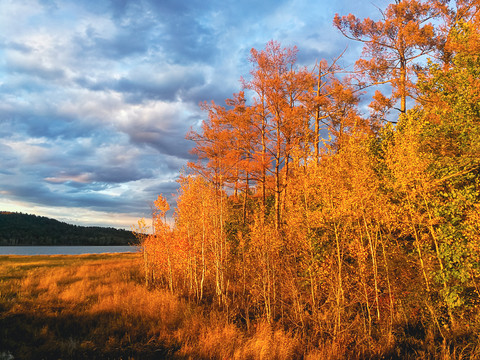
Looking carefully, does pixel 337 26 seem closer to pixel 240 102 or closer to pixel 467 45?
pixel 240 102

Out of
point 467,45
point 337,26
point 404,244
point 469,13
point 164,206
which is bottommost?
point 404,244

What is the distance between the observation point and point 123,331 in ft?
33.8

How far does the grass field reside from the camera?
27.5 feet

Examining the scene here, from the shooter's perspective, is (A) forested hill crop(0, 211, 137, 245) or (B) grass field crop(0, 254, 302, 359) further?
(A) forested hill crop(0, 211, 137, 245)

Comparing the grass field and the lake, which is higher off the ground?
the grass field

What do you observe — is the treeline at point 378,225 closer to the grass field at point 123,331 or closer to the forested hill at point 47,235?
the grass field at point 123,331

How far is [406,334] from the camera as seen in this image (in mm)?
10508

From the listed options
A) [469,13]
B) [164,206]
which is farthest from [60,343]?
[469,13]

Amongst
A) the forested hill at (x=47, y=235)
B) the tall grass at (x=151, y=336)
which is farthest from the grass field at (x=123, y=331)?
the forested hill at (x=47, y=235)

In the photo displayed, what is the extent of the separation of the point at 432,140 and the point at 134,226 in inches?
642

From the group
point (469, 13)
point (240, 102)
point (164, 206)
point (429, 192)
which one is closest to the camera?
point (429, 192)

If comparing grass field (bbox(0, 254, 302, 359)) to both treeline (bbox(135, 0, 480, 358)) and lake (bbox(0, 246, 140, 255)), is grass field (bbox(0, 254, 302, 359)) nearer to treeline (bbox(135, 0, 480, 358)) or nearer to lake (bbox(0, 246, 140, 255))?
treeline (bbox(135, 0, 480, 358))

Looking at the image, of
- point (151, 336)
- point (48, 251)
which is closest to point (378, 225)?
point (151, 336)

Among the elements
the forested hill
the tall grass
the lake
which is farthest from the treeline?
the forested hill
